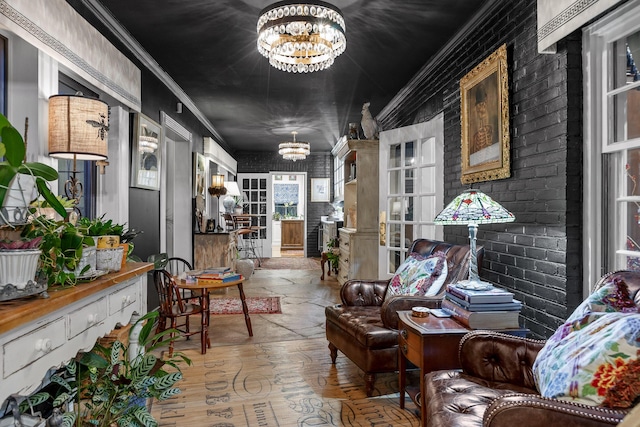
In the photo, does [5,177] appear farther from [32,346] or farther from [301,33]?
[301,33]

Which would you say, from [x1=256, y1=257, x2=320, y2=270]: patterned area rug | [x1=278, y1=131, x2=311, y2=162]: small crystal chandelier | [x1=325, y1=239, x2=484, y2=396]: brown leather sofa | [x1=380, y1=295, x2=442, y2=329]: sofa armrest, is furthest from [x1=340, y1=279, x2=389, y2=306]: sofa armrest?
[x1=256, y1=257, x2=320, y2=270]: patterned area rug

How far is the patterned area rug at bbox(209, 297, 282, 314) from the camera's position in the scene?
488 cm

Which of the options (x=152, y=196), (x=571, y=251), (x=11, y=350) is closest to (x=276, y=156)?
(x=152, y=196)

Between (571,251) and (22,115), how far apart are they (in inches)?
121

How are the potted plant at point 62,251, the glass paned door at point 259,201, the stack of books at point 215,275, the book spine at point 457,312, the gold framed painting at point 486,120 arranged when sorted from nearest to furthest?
the potted plant at point 62,251
the book spine at point 457,312
the gold framed painting at point 486,120
the stack of books at point 215,275
the glass paned door at point 259,201

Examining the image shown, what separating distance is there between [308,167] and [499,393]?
29.1 feet

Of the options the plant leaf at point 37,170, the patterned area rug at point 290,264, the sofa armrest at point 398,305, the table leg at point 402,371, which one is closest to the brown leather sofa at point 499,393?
the table leg at point 402,371

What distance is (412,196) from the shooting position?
4.34m

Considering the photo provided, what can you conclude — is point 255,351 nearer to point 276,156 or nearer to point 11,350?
point 11,350

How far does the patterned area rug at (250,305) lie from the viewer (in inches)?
192

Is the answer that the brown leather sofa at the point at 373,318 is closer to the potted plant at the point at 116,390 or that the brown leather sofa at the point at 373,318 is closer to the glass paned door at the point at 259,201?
the potted plant at the point at 116,390

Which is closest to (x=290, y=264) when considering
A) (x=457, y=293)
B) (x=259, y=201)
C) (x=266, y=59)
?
(x=259, y=201)

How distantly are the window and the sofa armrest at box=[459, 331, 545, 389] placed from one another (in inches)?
25.8

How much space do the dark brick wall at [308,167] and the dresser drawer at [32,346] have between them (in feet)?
28.8
